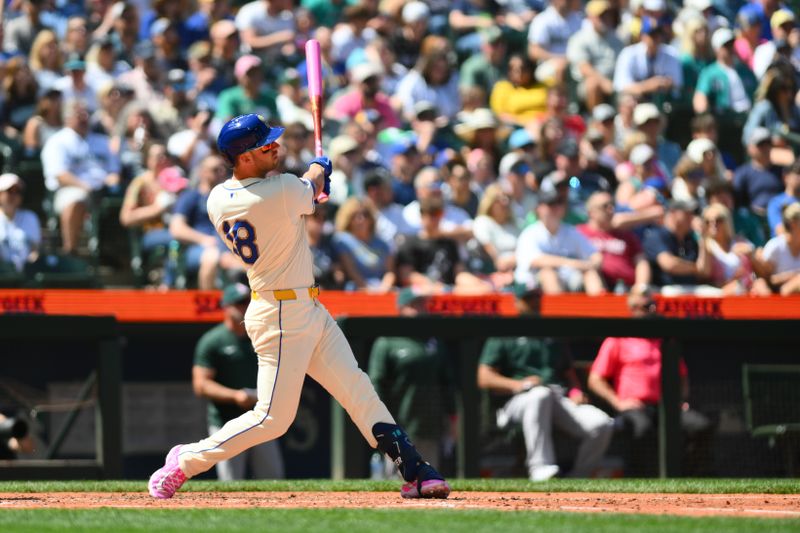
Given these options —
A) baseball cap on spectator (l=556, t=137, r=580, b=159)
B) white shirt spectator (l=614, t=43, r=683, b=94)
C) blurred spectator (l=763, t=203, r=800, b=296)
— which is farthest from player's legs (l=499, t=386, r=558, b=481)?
white shirt spectator (l=614, t=43, r=683, b=94)

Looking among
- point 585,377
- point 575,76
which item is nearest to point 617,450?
point 585,377

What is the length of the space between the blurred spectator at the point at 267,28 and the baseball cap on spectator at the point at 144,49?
3.27 feet

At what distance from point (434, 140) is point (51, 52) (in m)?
3.64

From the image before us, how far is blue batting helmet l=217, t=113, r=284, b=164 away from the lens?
7.56m

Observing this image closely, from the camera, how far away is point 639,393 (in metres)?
10.9

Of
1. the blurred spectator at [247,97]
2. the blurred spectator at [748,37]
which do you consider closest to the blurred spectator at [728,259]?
the blurred spectator at [247,97]

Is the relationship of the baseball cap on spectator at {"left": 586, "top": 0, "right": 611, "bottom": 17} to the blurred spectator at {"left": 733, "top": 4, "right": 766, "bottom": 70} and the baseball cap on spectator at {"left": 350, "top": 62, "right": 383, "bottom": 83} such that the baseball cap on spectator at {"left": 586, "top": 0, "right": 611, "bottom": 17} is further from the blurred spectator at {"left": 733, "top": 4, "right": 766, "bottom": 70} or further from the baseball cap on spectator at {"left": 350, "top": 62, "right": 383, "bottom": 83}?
the baseball cap on spectator at {"left": 350, "top": 62, "right": 383, "bottom": 83}

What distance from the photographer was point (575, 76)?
1611 centimetres

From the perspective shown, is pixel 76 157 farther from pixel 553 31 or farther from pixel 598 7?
pixel 598 7

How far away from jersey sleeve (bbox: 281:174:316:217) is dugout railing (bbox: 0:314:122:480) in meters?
3.41

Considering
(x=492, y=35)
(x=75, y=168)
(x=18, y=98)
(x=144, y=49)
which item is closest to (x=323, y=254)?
(x=75, y=168)

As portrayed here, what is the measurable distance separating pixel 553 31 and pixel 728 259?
4.21 metres

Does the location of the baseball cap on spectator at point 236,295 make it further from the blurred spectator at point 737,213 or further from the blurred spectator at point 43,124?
the blurred spectator at point 737,213

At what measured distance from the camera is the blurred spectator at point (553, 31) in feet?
53.1
